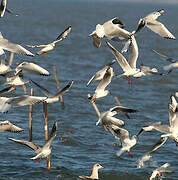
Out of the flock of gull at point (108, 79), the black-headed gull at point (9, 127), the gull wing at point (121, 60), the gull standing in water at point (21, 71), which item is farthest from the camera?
the black-headed gull at point (9, 127)

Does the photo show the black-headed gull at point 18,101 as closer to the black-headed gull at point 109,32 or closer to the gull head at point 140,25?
the black-headed gull at point 109,32

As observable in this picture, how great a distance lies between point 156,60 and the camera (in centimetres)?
4447

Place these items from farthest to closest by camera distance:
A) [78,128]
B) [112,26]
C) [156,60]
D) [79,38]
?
[79,38], [156,60], [78,128], [112,26]

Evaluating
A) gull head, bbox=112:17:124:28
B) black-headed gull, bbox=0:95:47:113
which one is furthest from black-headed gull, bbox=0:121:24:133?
gull head, bbox=112:17:124:28

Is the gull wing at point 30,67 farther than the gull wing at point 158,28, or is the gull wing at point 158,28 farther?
the gull wing at point 158,28

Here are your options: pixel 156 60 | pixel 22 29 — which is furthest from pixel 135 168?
pixel 22 29

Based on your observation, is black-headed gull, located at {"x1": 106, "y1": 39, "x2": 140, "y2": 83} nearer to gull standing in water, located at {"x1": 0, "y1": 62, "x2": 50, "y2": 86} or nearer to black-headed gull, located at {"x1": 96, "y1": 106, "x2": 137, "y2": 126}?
black-headed gull, located at {"x1": 96, "y1": 106, "x2": 137, "y2": 126}

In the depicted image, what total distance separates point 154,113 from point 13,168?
35.7ft

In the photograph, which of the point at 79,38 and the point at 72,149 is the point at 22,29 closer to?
the point at 79,38

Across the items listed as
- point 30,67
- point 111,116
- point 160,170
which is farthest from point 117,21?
point 160,170

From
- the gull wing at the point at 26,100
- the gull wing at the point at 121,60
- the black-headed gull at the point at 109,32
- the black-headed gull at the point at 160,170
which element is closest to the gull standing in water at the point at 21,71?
the gull wing at the point at 26,100

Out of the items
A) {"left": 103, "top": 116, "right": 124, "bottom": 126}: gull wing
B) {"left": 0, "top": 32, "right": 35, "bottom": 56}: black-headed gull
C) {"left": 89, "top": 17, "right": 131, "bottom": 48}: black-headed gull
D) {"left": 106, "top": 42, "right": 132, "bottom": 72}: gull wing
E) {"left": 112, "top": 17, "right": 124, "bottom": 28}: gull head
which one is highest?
{"left": 112, "top": 17, "right": 124, "bottom": 28}: gull head

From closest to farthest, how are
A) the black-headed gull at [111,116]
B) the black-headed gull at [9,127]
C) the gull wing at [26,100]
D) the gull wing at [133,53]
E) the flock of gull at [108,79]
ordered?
1. the black-headed gull at [111,116]
2. the flock of gull at [108,79]
3. the gull wing at [26,100]
4. the black-headed gull at [9,127]
5. the gull wing at [133,53]

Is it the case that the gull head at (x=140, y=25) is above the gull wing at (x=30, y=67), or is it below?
above
